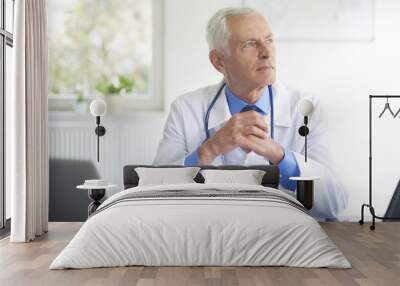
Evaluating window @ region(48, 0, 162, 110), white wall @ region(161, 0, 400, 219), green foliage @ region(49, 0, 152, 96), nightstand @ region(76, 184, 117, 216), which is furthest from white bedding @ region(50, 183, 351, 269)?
green foliage @ region(49, 0, 152, 96)

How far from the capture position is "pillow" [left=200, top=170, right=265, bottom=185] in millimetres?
6352

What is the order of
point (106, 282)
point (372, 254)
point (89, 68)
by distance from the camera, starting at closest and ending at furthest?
point (106, 282), point (372, 254), point (89, 68)

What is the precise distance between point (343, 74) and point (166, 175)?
231 centimetres

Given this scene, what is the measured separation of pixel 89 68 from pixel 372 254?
3.79 meters

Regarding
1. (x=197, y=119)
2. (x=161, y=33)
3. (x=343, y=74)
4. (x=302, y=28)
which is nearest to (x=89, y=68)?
(x=161, y=33)

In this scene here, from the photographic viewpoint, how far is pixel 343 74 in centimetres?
693

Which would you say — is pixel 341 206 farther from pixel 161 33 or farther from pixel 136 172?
pixel 161 33

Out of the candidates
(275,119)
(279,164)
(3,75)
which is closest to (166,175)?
(279,164)

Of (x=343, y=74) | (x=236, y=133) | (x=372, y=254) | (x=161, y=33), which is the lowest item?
(x=372, y=254)

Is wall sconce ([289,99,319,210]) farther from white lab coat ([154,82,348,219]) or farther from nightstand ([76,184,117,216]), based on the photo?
nightstand ([76,184,117,216])

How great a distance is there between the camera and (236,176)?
639 centimetres

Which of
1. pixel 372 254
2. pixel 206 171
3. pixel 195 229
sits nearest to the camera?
pixel 195 229

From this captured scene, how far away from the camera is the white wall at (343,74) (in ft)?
22.7

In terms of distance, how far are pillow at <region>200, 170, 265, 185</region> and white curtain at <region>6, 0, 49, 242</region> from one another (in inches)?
67.7
